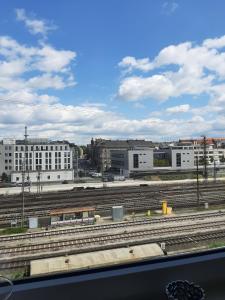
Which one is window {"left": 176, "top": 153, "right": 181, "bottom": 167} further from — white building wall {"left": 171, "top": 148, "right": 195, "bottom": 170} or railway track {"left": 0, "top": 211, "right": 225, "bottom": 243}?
railway track {"left": 0, "top": 211, "right": 225, "bottom": 243}

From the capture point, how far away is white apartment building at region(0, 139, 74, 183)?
214 feet

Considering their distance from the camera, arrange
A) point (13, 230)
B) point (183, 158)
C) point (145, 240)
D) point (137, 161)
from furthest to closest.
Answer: point (183, 158)
point (137, 161)
point (13, 230)
point (145, 240)

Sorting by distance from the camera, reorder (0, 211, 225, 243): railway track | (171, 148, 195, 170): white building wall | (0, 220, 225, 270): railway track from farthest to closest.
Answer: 1. (171, 148, 195, 170): white building wall
2. (0, 211, 225, 243): railway track
3. (0, 220, 225, 270): railway track

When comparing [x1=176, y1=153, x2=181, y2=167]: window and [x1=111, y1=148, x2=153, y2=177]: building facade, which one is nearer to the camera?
[x1=111, y1=148, x2=153, y2=177]: building facade

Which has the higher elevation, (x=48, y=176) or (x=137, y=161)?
(x=137, y=161)

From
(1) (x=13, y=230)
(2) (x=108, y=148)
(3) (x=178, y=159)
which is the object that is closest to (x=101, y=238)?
(1) (x=13, y=230)

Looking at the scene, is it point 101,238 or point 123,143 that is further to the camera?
point 123,143

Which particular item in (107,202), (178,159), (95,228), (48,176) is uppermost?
(178,159)

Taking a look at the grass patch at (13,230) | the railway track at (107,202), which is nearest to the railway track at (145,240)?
the grass patch at (13,230)

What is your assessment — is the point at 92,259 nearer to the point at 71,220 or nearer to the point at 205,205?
the point at 71,220

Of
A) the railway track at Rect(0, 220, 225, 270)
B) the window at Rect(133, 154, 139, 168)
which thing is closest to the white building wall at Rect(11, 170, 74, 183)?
the window at Rect(133, 154, 139, 168)

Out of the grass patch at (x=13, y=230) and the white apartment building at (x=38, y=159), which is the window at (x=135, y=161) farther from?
the grass patch at (x=13, y=230)

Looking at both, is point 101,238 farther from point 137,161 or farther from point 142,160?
point 142,160

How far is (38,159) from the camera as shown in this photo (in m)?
68.8
